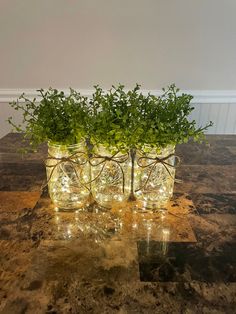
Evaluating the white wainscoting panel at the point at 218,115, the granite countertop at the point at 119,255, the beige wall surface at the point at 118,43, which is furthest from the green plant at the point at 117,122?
the white wainscoting panel at the point at 218,115

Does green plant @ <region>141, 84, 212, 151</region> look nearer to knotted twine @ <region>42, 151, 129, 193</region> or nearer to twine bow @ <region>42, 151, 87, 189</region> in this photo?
knotted twine @ <region>42, 151, 129, 193</region>

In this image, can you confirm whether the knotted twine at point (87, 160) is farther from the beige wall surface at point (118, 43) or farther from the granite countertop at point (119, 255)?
the beige wall surface at point (118, 43)

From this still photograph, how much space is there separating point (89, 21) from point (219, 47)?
877 millimetres

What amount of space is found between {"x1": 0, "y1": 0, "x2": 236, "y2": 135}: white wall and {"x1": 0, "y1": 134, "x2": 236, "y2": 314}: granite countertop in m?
1.17

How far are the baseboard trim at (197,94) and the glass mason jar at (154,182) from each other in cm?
125

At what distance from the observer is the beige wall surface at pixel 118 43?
177 cm

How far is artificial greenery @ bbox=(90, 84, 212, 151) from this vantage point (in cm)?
73

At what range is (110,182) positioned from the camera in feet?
2.84

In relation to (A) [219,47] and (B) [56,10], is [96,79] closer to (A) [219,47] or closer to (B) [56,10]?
(B) [56,10]

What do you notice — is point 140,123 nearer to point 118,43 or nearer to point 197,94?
point 118,43

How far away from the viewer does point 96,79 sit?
1950 mm

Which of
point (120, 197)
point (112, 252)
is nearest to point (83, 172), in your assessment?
point (120, 197)

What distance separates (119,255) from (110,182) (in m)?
0.26

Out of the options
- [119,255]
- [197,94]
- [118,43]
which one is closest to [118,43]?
[118,43]
